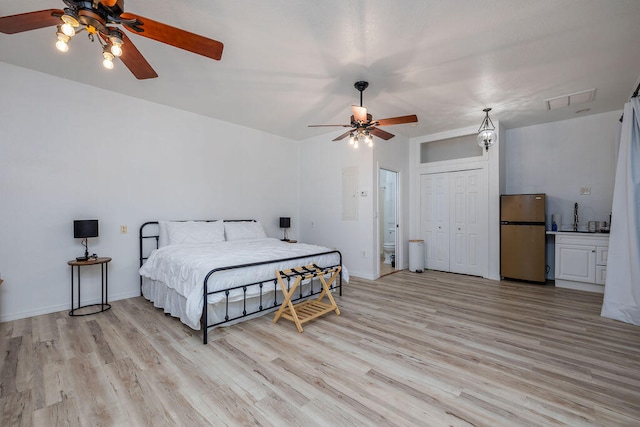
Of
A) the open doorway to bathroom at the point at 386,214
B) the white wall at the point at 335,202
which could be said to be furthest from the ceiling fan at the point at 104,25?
the open doorway to bathroom at the point at 386,214

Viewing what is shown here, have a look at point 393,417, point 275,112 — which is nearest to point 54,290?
point 275,112

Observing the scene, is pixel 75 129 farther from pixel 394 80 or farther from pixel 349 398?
pixel 349 398

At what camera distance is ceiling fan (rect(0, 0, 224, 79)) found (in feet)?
Answer: 5.49

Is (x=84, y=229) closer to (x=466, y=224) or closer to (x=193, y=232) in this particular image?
(x=193, y=232)

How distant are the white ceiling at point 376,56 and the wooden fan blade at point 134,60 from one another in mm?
501

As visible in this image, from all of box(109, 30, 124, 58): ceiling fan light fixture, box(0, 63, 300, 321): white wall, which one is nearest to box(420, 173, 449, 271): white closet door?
box(0, 63, 300, 321): white wall

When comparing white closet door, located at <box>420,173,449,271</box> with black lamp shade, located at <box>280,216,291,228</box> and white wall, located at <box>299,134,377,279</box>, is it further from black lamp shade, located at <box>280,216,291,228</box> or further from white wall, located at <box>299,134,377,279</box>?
black lamp shade, located at <box>280,216,291,228</box>

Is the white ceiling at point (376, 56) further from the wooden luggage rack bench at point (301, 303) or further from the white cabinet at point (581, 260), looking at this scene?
the wooden luggage rack bench at point (301, 303)

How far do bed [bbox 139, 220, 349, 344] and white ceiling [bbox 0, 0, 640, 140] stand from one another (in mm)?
2062

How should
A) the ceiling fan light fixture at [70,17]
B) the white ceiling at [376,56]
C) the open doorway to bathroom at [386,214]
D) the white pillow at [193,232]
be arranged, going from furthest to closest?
the open doorway to bathroom at [386,214], the white pillow at [193,232], the white ceiling at [376,56], the ceiling fan light fixture at [70,17]

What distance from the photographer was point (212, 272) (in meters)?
2.73

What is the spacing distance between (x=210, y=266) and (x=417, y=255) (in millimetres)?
4380

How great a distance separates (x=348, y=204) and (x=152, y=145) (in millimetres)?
3504

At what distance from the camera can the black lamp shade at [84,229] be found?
335cm
